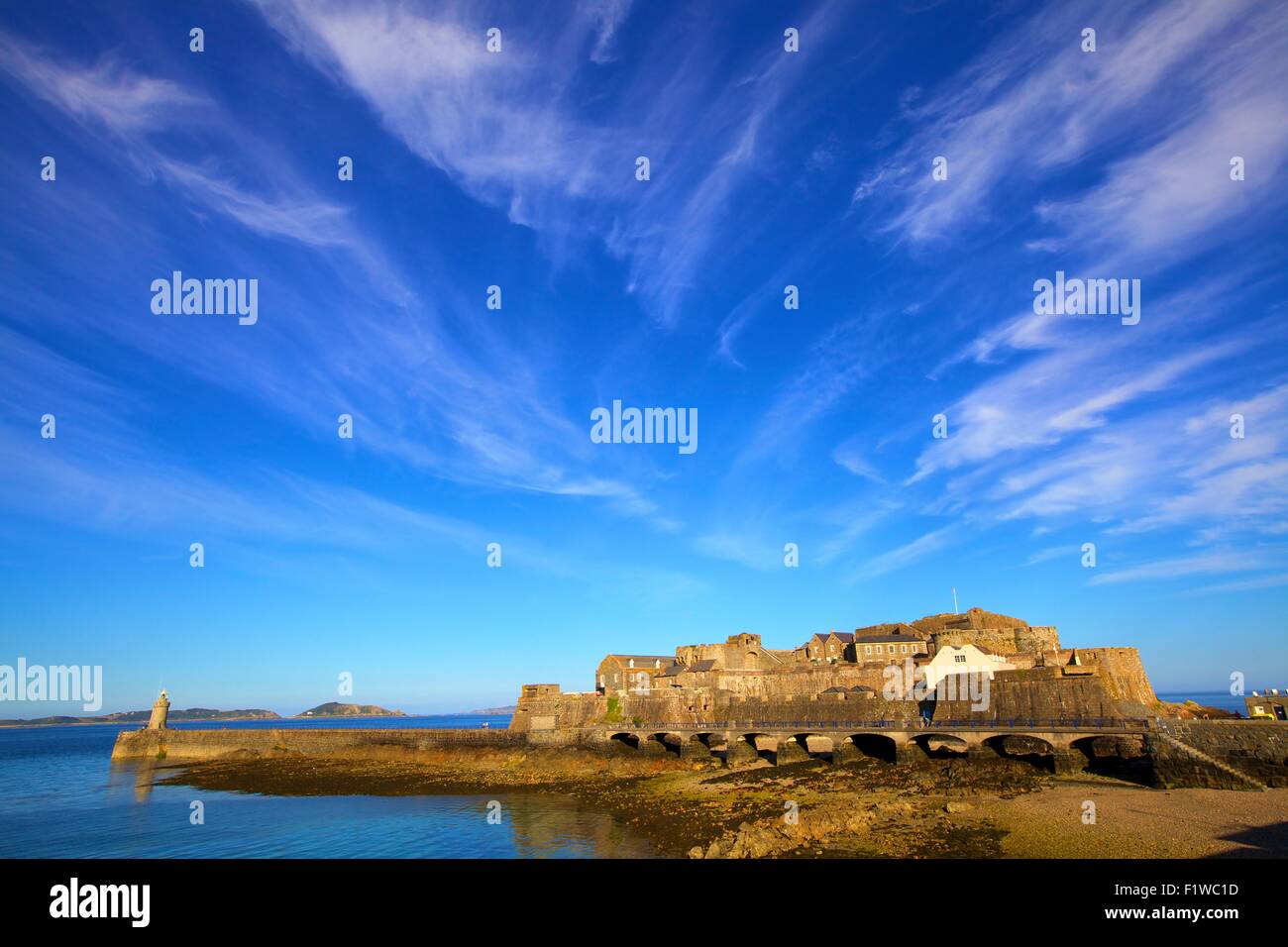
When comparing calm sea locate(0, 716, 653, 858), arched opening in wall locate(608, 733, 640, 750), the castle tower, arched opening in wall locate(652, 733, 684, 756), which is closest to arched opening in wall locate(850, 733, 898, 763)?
arched opening in wall locate(652, 733, 684, 756)

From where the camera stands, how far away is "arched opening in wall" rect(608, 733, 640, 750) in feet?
205

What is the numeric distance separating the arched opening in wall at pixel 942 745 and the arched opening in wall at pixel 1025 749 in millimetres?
1824

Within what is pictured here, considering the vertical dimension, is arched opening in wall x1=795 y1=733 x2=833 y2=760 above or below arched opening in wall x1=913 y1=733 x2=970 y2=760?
below

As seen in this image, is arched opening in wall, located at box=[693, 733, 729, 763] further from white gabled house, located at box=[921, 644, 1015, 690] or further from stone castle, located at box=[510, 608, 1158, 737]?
white gabled house, located at box=[921, 644, 1015, 690]

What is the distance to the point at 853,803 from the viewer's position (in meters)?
33.9

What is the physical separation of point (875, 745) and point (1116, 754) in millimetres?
17008

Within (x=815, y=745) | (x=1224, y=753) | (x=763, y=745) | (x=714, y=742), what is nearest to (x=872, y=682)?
(x=815, y=745)

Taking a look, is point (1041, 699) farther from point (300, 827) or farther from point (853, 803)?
point (300, 827)

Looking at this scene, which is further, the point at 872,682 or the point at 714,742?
the point at 872,682

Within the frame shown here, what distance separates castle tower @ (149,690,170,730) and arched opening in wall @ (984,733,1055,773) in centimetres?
9407

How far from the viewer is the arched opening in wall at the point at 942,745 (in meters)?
47.0

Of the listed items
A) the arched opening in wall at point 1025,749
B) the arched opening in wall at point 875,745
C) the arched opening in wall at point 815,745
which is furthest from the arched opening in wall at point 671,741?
the arched opening in wall at point 1025,749
